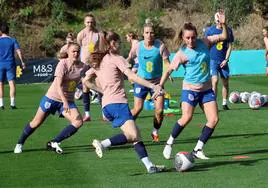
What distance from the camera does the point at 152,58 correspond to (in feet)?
40.3

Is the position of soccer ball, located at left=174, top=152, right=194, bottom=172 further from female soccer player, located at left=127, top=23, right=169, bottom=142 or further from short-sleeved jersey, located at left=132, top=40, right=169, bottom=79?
short-sleeved jersey, located at left=132, top=40, right=169, bottom=79

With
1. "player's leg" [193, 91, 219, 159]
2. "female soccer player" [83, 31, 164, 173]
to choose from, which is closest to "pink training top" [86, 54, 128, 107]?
"female soccer player" [83, 31, 164, 173]

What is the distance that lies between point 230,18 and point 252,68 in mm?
12495

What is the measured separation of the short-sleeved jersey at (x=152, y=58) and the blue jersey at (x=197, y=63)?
1.83 meters

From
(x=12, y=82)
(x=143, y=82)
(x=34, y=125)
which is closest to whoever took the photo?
(x=143, y=82)

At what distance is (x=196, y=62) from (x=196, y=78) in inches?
9.3

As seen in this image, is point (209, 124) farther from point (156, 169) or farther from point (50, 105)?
point (50, 105)

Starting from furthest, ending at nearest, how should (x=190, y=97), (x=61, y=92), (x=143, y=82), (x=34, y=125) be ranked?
1. (x=34, y=125)
2. (x=61, y=92)
3. (x=190, y=97)
4. (x=143, y=82)

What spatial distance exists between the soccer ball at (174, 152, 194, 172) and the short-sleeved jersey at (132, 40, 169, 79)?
311cm

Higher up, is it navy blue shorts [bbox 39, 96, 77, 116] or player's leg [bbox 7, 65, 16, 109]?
navy blue shorts [bbox 39, 96, 77, 116]

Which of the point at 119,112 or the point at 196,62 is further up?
the point at 196,62

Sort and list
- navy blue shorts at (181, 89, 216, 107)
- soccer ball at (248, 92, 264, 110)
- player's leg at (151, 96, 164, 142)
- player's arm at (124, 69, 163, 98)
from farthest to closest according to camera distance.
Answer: soccer ball at (248, 92, 264, 110)
player's leg at (151, 96, 164, 142)
navy blue shorts at (181, 89, 216, 107)
player's arm at (124, 69, 163, 98)

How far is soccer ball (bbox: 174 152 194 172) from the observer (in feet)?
30.6

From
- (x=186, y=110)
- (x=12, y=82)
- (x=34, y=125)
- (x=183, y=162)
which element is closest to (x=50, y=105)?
(x=34, y=125)
